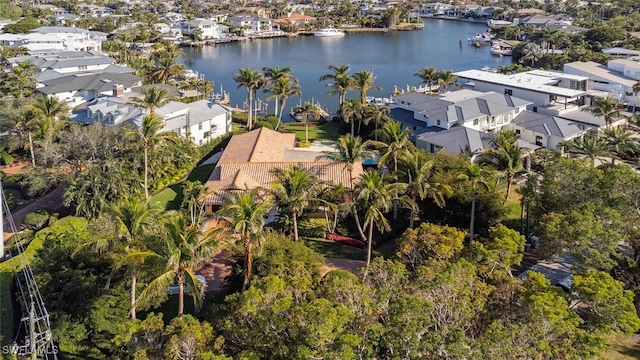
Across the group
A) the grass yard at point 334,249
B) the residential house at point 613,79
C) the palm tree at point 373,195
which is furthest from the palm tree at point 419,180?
the residential house at point 613,79

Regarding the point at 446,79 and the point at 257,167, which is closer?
the point at 257,167

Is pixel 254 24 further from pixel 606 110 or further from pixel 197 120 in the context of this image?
pixel 606 110

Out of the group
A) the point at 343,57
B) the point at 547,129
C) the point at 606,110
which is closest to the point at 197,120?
the point at 547,129

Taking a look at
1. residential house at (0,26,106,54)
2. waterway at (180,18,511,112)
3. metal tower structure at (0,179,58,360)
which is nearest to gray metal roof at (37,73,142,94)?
waterway at (180,18,511,112)

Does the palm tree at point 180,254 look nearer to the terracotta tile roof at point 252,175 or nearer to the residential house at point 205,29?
the terracotta tile roof at point 252,175

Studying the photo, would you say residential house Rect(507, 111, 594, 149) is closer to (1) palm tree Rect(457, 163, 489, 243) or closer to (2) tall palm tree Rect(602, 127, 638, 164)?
(2) tall palm tree Rect(602, 127, 638, 164)

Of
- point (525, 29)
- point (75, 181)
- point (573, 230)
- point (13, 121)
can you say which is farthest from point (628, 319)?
point (525, 29)
